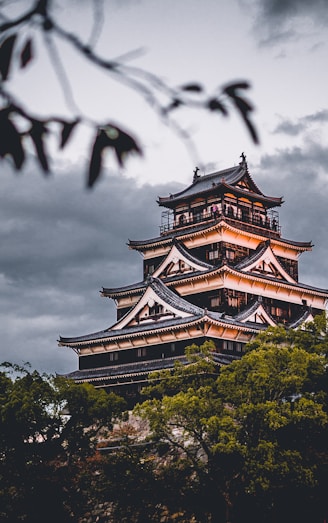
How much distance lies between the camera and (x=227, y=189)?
45750mm

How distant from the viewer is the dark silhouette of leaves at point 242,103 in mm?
3330

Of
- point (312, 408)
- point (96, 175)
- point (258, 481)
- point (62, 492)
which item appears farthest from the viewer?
point (62, 492)

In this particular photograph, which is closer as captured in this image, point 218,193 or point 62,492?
point 62,492

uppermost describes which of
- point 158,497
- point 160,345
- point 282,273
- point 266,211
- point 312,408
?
point 266,211

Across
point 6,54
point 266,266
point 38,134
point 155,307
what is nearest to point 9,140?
point 38,134

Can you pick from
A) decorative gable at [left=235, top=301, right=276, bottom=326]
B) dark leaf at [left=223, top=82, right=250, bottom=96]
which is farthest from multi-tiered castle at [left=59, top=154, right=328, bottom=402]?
dark leaf at [left=223, top=82, right=250, bottom=96]

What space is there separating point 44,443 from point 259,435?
864cm

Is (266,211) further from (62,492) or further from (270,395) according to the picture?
(62,492)

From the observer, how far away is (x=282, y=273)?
45656 mm

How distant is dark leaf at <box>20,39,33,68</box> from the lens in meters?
3.20

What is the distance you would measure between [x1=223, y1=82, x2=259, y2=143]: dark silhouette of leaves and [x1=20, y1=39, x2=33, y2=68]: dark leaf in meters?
0.90

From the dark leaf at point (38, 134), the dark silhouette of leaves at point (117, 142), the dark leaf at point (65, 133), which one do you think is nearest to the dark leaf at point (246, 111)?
the dark silhouette of leaves at point (117, 142)

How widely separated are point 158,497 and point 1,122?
25425mm

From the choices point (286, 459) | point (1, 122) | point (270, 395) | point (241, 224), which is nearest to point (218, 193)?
point (241, 224)
